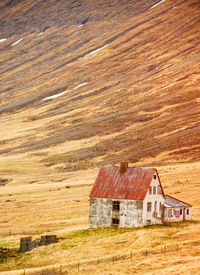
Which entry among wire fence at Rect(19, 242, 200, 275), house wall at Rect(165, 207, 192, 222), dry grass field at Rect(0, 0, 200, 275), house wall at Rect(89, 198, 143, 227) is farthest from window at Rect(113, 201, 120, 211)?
wire fence at Rect(19, 242, 200, 275)

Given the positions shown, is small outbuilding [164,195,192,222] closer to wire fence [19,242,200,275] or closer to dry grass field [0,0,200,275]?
Answer: dry grass field [0,0,200,275]

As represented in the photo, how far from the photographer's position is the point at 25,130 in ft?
602

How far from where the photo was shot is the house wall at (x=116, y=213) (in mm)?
53812

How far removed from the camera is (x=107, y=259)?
129 feet

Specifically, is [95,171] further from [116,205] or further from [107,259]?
[107,259]

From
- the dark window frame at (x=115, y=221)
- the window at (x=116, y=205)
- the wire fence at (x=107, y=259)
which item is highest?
the window at (x=116, y=205)

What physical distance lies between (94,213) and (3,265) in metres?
15.9

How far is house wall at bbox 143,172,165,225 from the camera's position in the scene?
178ft

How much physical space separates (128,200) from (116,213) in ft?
6.36

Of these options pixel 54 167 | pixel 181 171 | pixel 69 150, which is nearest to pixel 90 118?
pixel 69 150

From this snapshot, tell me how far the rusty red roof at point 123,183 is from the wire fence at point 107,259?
13382 mm

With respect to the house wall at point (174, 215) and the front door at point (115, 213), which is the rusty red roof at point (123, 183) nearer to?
the front door at point (115, 213)

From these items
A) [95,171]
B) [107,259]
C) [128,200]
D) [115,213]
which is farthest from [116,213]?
[95,171]

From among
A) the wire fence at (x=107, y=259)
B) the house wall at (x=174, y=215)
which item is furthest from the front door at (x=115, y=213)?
the wire fence at (x=107, y=259)
